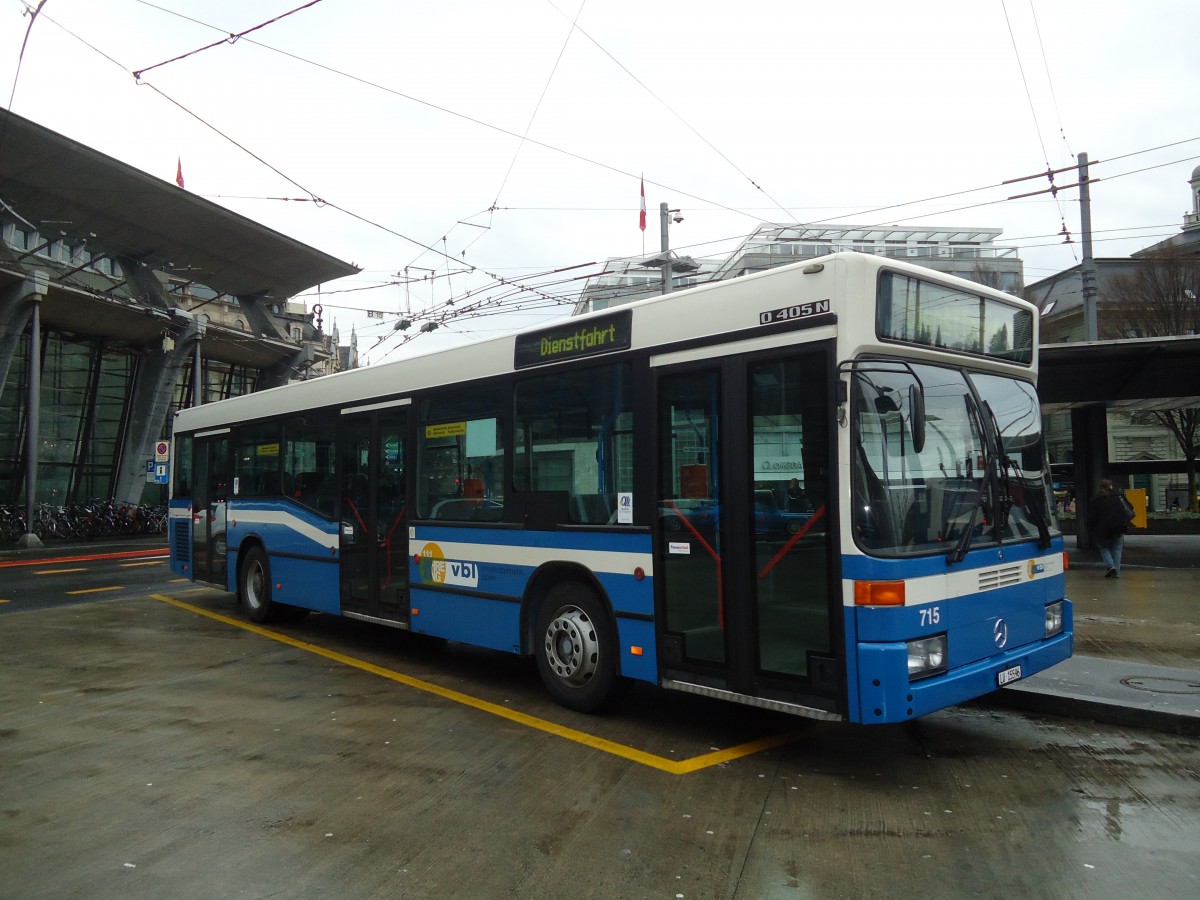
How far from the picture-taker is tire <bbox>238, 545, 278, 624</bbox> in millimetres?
11250

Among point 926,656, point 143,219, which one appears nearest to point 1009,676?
point 926,656

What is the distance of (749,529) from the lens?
5559 mm

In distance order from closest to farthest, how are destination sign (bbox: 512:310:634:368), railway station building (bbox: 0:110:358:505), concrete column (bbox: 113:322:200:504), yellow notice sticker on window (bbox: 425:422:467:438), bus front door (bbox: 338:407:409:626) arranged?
destination sign (bbox: 512:310:634:368), yellow notice sticker on window (bbox: 425:422:467:438), bus front door (bbox: 338:407:409:626), railway station building (bbox: 0:110:358:505), concrete column (bbox: 113:322:200:504)

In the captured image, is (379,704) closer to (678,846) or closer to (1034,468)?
(678,846)

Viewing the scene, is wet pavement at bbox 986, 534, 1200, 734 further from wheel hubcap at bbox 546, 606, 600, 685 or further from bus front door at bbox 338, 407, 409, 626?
bus front door at bbox 338, 407, 409, 626

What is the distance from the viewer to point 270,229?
33.8 m

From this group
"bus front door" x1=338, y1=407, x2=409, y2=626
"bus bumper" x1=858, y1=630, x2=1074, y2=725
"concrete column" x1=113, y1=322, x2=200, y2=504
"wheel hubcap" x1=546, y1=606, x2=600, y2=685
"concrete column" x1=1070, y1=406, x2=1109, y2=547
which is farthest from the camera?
"concrete column" x1=113, y1=322, x2=200, y2=504

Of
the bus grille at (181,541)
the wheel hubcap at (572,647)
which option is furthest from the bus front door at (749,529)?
the bus grille at (181,541)

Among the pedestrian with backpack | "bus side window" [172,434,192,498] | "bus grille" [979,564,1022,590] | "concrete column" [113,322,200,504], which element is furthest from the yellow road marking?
"concrete column" [113,322,200,504]

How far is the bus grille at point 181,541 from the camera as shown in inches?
524

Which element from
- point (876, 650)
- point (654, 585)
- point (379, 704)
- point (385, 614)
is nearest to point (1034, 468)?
point (876, 650)

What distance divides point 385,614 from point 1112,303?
30229 mm

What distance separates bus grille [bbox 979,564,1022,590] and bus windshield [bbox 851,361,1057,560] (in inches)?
7.3

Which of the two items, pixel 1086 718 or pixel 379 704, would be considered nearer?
pixel 1086 718
